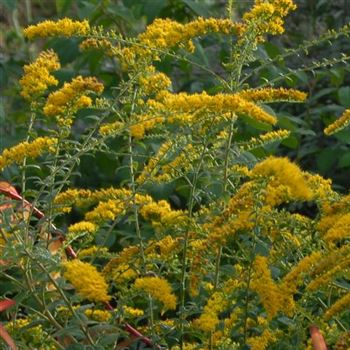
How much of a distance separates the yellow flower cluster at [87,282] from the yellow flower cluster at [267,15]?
32.2 inches

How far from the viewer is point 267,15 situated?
2900 millimetres

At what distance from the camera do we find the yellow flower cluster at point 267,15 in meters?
2.89

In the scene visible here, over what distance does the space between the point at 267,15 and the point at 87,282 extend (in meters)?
0.88

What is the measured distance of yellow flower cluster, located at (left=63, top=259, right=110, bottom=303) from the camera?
2.44 metres

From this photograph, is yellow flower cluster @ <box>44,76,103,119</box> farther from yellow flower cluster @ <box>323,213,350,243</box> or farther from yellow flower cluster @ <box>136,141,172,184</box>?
yellow flower cluster @ <box>323,213,350,243</box>

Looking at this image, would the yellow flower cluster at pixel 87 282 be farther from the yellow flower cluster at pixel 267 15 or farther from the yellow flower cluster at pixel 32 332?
the yellow flower cluster at pixel 267 15

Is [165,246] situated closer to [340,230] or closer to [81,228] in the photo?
[81,228]

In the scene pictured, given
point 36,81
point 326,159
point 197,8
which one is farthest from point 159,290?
point 197,8

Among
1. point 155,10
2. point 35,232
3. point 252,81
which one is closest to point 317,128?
point 252,81

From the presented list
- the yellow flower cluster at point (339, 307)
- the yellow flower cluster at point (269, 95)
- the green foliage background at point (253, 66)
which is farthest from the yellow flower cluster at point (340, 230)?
the green foliage background at point (253, 66)

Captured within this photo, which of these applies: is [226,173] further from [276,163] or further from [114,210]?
[276,163]

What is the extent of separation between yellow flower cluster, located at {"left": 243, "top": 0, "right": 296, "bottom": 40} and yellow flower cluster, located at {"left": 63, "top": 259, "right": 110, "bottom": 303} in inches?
32.2

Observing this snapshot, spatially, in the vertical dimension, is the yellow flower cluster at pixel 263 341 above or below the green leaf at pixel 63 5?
above

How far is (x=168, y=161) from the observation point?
10.2 ft
